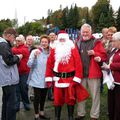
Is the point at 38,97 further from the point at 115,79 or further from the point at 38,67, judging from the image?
the point at 115,79

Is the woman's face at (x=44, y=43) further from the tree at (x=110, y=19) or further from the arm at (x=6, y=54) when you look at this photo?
the tree at (x=110, y=19)

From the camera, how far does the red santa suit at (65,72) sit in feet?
22.1

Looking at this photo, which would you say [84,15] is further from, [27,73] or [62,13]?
[27,73]

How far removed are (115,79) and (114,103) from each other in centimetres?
48

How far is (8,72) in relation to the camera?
6.34m

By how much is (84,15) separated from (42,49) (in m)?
68.6

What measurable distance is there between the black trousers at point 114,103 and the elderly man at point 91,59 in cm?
70

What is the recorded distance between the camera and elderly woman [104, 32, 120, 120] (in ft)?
19.4

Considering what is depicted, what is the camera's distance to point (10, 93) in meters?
6.46

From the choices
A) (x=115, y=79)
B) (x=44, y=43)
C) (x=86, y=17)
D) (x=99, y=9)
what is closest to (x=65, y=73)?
(x=44, y=43)

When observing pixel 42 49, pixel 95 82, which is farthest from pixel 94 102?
pixel 42 49

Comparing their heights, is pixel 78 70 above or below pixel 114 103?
above

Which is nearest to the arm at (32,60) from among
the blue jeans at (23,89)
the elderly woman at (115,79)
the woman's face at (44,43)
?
the woman's face at (44,43)

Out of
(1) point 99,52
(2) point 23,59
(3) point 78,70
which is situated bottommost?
(3) point 78,70
